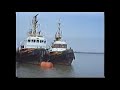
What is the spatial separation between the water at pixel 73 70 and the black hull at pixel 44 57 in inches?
2.4

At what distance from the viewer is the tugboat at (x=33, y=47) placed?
3873mm

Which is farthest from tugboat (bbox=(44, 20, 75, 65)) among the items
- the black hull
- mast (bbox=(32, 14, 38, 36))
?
mast (bbox=(32, 14, 38, 36))

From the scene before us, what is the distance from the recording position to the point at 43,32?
3.90m

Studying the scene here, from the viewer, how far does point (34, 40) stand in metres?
3.91

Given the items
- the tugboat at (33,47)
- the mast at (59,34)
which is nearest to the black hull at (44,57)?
the tugboat at (33,47)

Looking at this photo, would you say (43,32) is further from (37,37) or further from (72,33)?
(72,33)

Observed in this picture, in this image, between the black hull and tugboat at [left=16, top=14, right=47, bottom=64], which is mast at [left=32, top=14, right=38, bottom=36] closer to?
tugboat at [left=16, top=14, right=47, bottom=64]

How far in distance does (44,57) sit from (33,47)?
0.19 metres

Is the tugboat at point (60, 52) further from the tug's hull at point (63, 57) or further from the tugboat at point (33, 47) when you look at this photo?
the tugboat at point (33, 47)
